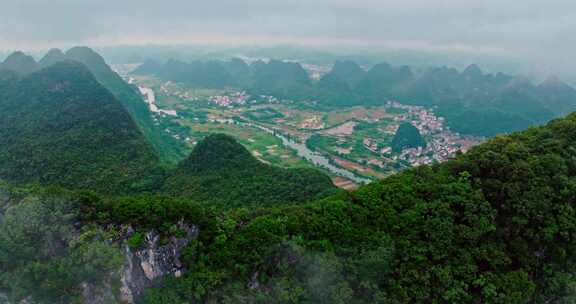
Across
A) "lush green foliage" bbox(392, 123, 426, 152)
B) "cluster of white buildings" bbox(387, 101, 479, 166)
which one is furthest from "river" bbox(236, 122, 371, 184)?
"lush green foliage" bbox(392, 123, 426, 152)

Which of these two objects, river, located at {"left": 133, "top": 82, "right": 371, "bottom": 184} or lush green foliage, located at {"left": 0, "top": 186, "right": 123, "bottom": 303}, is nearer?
lush green foliage, located at {"left": 0, "top": 186, "right": 123, "bottom": 303}

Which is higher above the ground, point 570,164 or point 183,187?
point 570,164

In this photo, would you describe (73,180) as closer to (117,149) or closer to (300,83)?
(117,149)

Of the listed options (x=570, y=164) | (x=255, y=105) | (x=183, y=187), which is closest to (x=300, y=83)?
(x=255, y=105)

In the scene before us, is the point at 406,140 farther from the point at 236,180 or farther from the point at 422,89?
the point at 422,89

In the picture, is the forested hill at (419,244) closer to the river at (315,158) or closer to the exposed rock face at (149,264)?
the exposed rock face at (149,264)

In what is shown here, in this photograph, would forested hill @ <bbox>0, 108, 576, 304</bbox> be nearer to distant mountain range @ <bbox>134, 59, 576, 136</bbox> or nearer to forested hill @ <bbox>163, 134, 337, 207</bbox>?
forested hill @ <bbox>163, 134, 337, 207</bbox>

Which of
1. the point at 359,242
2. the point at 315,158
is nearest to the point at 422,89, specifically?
the point at 315,158
